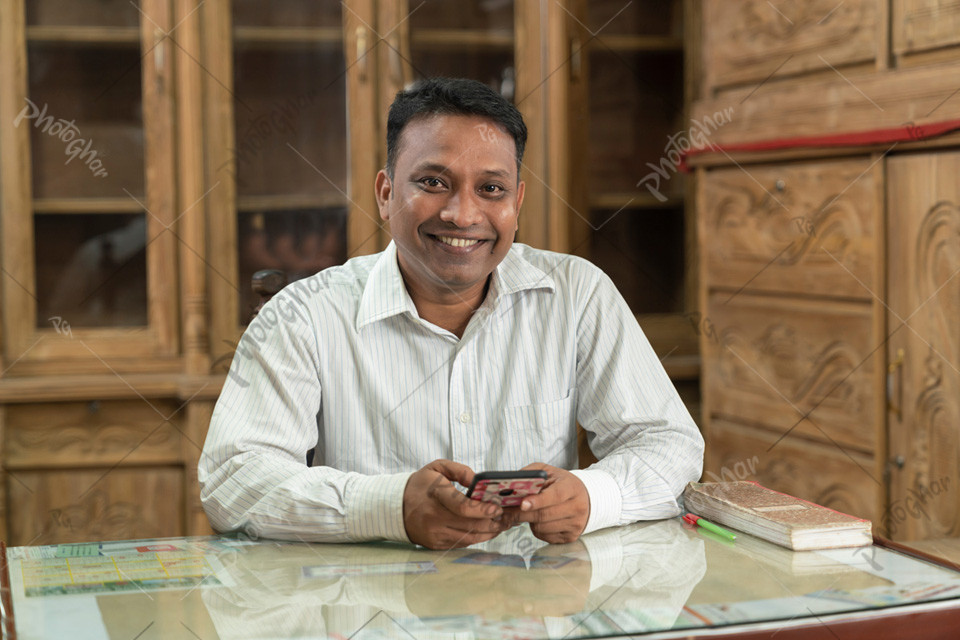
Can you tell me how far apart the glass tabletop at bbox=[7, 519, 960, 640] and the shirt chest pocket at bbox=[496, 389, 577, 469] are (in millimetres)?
309

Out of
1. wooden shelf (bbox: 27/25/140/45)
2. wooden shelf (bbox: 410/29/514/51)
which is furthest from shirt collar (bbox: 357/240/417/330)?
wooden shelf (bbox: 27/25/140/45)

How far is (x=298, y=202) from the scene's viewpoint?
2.76 m

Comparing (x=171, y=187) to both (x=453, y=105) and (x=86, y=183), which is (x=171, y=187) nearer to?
(x=86, y=183)

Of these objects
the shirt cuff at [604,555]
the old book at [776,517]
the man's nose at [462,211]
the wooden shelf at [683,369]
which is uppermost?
the man's nose at [462,211]

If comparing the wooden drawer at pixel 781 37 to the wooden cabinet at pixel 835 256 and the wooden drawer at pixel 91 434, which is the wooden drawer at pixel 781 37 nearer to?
the wooden cabinet at pixel 835 256

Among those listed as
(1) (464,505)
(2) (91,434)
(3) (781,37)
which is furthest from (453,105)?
(2) (91,434)

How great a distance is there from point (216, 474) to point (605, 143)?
185 cm

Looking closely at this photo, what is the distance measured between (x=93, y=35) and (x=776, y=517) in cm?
223

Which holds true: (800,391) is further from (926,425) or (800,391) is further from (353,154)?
(353,154)

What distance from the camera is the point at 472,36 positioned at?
2.81 m

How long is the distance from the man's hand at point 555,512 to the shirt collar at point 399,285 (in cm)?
45

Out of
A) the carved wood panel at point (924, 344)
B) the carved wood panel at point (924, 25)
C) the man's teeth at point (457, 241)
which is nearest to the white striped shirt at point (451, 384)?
the man's teeth at point (457, 241)

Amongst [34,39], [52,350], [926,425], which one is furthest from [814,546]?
[34,39]

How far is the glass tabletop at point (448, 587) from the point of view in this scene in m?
0.95
